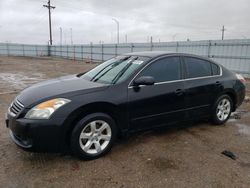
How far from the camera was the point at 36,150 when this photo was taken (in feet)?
9.42

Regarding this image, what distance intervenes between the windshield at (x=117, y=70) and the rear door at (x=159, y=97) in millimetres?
196

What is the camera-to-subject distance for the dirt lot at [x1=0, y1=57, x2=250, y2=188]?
269 cm

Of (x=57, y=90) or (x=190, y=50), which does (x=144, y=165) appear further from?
(x=190, y=50)

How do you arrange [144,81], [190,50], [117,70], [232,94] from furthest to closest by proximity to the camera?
→ 1. [190,50]
2. [232,94]
3. [117,70]
4. [144,81]

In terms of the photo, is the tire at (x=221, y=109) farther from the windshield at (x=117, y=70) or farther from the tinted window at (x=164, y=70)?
the windshield at (x=117, y=70)

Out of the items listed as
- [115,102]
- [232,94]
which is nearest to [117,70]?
[115,102]

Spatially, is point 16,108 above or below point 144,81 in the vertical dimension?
below

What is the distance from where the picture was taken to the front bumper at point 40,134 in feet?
9.14

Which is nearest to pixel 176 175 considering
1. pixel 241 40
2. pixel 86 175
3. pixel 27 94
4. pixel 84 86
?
pixel 86 175

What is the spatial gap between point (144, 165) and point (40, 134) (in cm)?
144

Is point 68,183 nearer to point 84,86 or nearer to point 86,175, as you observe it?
point 86,175

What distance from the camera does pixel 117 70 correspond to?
3.79 metres

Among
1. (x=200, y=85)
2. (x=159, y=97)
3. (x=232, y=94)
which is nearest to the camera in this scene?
(x=159, y=97)

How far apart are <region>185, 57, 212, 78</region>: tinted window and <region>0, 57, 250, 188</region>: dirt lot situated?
3.84 ft
